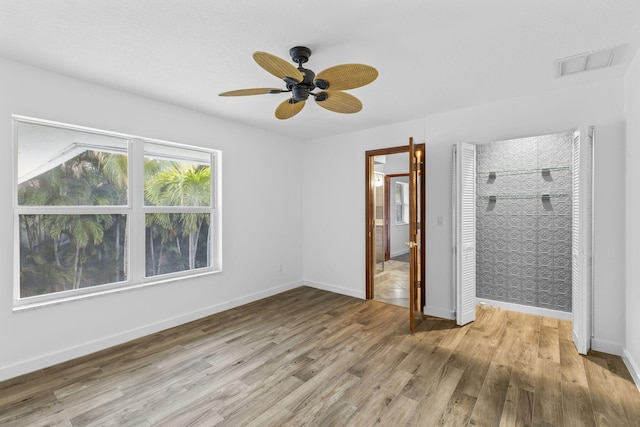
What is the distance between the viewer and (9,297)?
2.39m

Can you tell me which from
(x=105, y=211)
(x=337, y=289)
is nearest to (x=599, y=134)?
(x=337, y=289)

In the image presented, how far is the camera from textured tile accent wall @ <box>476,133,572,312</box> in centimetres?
372

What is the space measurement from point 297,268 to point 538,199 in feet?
12.1

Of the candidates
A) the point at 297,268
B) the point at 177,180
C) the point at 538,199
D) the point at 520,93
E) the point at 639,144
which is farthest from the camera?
the point at 297,268

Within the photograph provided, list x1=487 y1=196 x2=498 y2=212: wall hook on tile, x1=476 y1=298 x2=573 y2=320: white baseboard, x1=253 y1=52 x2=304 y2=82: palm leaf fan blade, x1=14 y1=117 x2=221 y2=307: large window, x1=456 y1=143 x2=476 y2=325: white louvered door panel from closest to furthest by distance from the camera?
1. x1=253 y1=52 x2=304 y2=82: palm leaf fan blade
2. x1=14 y1=117 x2=221 y2=307: large window
3. x1=456 y1=143 x2=476 y2=325: white louvered door panel
4. x1=476 y1=298 x2=573 y2=320: white baseboard
5. x1=487 y1=196 x2=498 y2=212: wall hook on tile

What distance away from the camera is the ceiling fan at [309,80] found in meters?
1.87

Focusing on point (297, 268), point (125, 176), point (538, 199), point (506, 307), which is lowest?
point (506, 307)

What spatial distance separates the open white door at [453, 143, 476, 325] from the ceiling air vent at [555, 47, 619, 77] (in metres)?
1.07

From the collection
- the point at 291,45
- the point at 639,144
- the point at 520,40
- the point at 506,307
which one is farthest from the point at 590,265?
the point at 291,45

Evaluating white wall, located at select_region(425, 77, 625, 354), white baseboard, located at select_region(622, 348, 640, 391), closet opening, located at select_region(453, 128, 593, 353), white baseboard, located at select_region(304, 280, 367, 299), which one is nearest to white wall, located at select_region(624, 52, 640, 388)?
white baseboard, located at select_region(622, 348, 640, 391)

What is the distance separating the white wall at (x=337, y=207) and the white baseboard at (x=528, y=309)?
178 cm

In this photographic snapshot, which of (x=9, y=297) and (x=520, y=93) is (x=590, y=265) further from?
(x=9, y=297)

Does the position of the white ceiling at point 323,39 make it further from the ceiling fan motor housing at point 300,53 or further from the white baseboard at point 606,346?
the white baseboard at point 606,346

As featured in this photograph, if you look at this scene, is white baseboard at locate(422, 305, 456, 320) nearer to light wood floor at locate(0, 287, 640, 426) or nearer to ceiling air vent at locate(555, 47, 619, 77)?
light wood floor at locate(0, 287, 640, 426)
